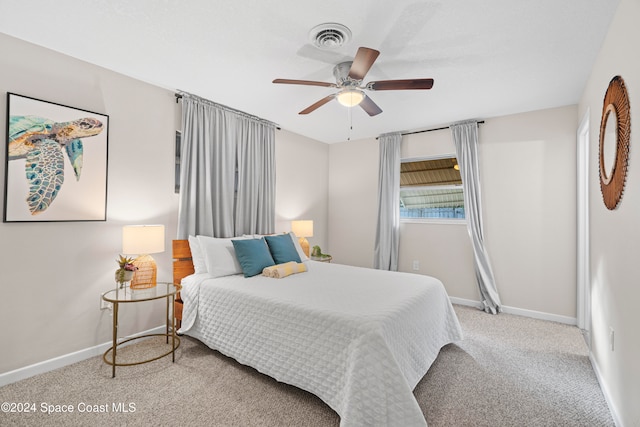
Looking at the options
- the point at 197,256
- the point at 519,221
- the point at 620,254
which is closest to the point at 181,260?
the point at 197,256

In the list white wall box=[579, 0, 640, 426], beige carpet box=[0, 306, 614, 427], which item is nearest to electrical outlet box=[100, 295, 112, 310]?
beige carpet box=[0, 306, 614, 427]

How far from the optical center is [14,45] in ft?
7.47

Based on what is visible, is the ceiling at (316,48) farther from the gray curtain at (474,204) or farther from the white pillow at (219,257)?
the white pillow at (219,257)

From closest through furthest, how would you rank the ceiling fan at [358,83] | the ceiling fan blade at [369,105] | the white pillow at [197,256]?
the ceiling fan at [358,83] < the ceiling fan blade at [369,105] < the white pillow at [197,256]

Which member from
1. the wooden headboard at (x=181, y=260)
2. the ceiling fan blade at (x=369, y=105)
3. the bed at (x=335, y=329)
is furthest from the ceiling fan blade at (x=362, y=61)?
the wooden headboard at (x=181, y=260)

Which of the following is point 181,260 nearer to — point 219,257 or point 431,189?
point 219,257

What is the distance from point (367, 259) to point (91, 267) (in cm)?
373

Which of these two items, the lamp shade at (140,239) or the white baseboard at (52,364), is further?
the lamp shade at (140,239)

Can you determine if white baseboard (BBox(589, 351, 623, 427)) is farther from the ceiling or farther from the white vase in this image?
the white vase

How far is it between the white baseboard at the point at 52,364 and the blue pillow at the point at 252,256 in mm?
1346

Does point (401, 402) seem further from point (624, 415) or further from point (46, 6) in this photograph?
point (46, 6)

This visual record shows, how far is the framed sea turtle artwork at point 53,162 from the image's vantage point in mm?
2266

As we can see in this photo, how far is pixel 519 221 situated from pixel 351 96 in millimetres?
2765

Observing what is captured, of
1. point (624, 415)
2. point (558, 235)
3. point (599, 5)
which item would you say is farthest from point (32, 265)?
point (558, 235)
